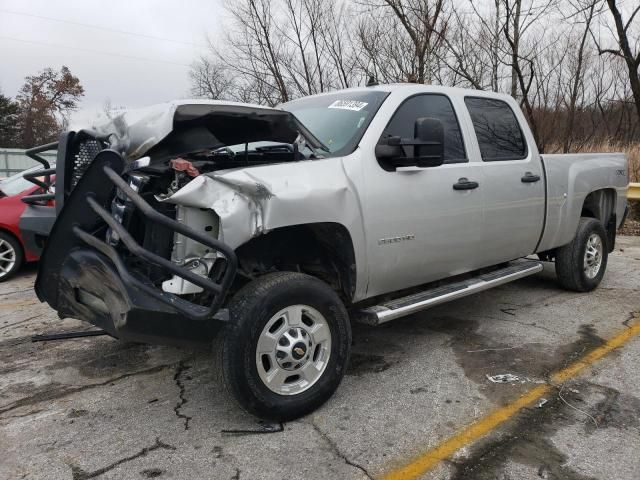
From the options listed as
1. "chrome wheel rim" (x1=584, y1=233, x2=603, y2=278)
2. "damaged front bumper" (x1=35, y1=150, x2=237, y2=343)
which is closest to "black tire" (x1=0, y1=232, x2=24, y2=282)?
"damaged front bumper" (x1=35, y1=150, x2=237, y2=343)

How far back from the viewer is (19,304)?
5.90 metres

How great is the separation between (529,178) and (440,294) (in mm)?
1554

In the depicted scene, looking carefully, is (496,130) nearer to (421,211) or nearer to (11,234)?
(421,211)

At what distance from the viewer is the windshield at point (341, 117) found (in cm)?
375

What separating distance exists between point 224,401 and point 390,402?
1.04 meters

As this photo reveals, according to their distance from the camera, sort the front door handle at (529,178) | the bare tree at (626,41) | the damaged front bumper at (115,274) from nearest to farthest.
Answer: the damaged front bumper at (115,274), the front door handle at (529,178), the bare tree at (626,41)

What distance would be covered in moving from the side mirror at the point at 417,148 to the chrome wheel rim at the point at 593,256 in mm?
3072

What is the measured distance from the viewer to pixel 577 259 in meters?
5.73

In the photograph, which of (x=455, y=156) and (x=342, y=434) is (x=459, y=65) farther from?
(x=342, y=434)

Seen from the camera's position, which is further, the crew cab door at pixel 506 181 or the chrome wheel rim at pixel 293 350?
the crew cab door at pixel 506 181

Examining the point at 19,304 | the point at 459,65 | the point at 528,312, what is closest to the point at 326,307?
the point at 528,312

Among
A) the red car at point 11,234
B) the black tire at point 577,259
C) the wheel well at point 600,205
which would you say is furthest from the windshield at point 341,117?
the red car at point 11,234

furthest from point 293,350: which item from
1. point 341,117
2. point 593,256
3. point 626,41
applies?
point 626,41

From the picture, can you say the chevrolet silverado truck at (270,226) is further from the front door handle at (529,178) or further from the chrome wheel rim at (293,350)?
the front door handle at (529,178)
